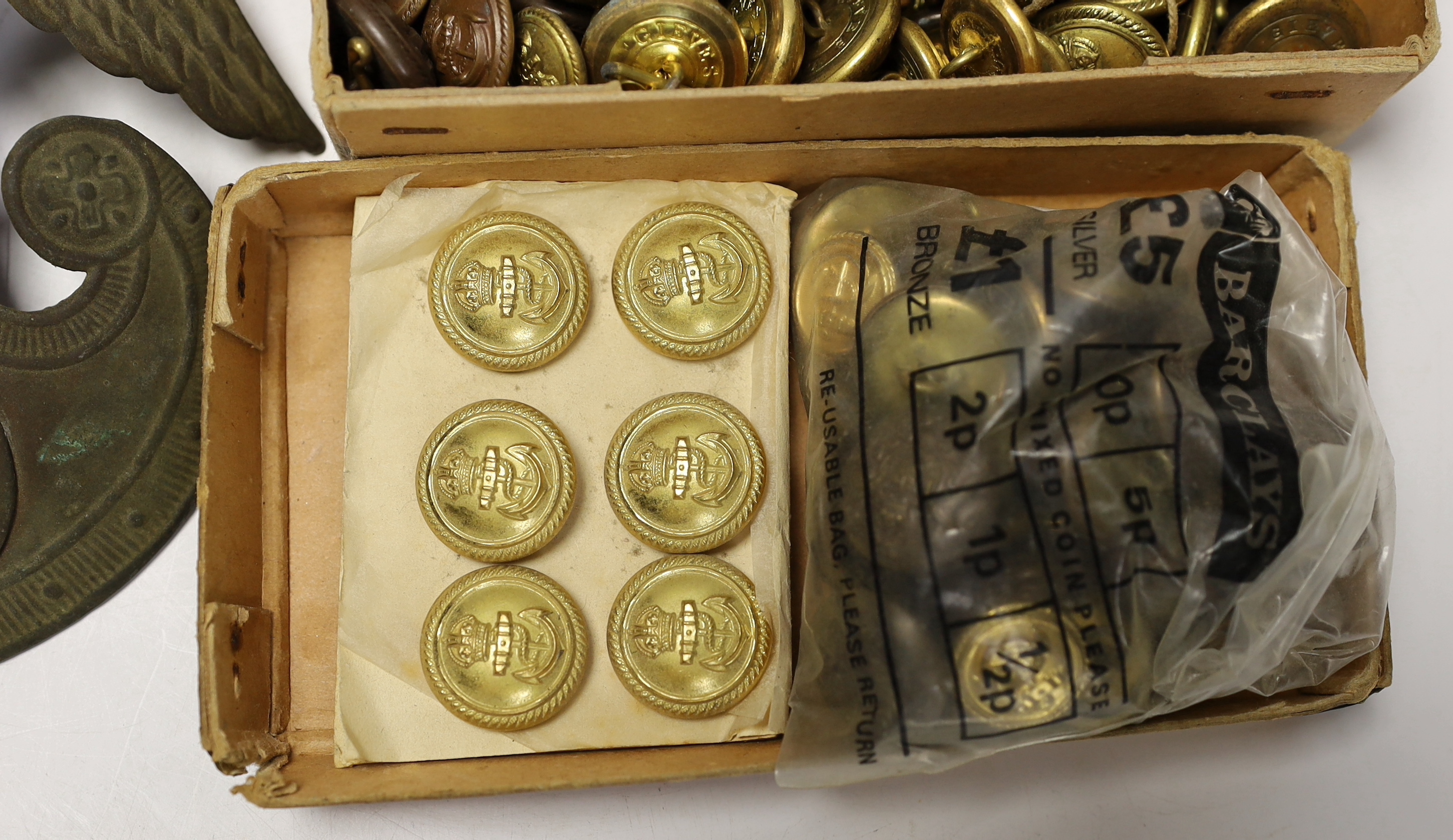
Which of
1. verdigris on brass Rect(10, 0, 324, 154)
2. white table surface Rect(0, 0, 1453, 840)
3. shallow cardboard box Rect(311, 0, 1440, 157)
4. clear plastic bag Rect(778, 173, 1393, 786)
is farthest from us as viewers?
white table surface Rect(0, 0, 1453, 840)

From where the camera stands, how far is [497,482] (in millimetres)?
1384

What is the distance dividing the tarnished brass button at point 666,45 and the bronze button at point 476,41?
14 cm

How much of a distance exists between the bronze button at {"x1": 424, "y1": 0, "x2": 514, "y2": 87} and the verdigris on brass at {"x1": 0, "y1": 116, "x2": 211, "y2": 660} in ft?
1.72

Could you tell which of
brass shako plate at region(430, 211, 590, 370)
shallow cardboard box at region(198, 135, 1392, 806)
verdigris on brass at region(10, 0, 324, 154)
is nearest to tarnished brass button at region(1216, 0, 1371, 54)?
shallow cardboard box at region(198, 135, 1392, 806)

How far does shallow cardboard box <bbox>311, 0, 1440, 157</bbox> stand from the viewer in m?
1.29

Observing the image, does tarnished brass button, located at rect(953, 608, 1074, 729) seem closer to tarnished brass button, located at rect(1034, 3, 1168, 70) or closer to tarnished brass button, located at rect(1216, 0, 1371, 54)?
tarnished brass button, located at rect(1034, 3, 1168, 70)

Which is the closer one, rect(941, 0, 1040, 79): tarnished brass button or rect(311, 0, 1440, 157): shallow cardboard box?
rect(311, 0, 1440, 157): shallow cardboard box

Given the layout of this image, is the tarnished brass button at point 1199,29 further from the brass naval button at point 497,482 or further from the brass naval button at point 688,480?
the brass naval button at point 497,482

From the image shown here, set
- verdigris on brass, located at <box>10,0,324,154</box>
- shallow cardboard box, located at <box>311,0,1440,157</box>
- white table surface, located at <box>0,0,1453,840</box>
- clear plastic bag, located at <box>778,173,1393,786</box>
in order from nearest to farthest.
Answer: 1. clear plastic bag, located at <box>778,173,1393,786</box>
2. shallow cardboard box, located at <box>311,0,1440,157</box>
3. verdigris on brass, located at <box>10,0,324,154</box>
4. white table surface, located at <box>0,0,1453,840</box>

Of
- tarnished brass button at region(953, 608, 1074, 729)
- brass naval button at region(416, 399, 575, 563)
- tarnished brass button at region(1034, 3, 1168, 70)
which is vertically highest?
tarnished brass button at region(1034, 3, 1168, 70)

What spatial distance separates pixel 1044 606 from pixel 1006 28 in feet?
2.81

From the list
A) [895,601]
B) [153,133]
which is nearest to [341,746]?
[895,601]

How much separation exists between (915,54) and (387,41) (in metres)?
0.81

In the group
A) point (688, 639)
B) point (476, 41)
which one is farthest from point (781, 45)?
point (688, 639)
